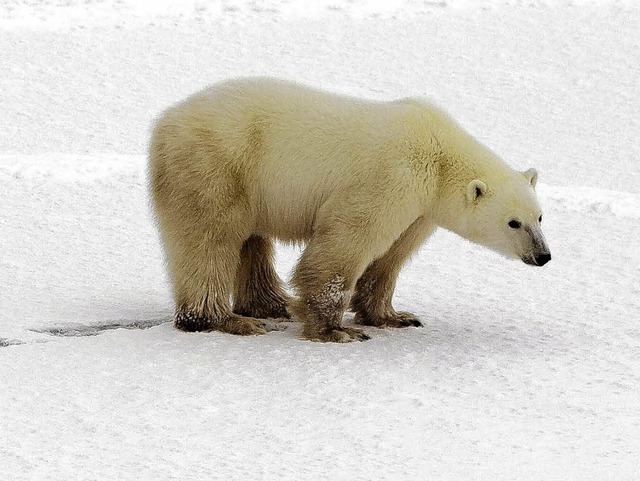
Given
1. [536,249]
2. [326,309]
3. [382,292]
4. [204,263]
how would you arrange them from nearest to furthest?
[536,249] < [326,309] < [204,263] < [382,292]

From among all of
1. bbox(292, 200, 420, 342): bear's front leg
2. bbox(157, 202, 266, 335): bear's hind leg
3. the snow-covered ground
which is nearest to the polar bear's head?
bbox(292, 200, 420, 342): bear's front leg

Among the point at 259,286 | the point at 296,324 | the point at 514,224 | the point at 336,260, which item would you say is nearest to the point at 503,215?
the point at 514,224

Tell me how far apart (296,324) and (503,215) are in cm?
143

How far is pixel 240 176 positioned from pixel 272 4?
989 cm

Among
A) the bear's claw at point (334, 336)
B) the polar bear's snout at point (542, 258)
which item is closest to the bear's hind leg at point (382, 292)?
the bear's claw at point (334, 336)

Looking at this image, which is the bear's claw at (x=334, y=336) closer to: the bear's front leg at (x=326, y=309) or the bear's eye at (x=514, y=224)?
the bear's front leg at (x=326, y=309)

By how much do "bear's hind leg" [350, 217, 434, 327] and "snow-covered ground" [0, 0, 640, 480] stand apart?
15cm

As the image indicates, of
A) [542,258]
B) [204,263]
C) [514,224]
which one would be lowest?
[204,263]

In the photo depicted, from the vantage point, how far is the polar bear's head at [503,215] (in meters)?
6.08

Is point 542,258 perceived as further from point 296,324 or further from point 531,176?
point 296,324

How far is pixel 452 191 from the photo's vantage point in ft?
20.4

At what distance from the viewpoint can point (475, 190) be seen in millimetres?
6121

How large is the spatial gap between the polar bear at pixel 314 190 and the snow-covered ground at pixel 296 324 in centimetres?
30

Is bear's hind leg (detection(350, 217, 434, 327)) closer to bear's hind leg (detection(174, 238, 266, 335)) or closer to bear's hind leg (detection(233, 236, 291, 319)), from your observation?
bear's hind leg (detection(233, 236, 291, 319))
